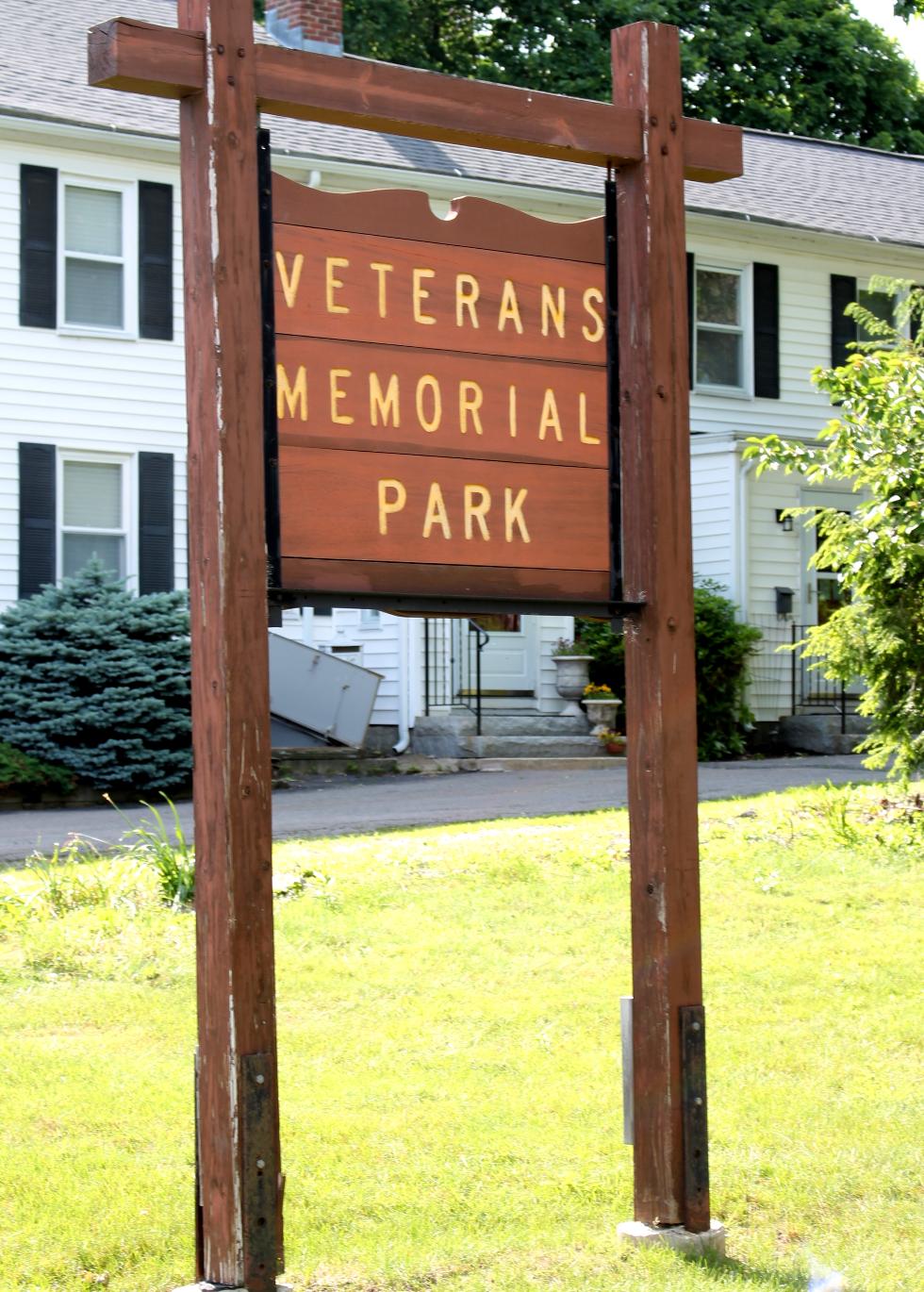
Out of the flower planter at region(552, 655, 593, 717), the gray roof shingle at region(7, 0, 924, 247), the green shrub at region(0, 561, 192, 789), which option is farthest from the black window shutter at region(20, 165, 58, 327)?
the flower planter at region(552, 655, 593, 717)

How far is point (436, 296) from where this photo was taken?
4.55 m

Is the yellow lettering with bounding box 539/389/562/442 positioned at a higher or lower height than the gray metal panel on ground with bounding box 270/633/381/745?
higher

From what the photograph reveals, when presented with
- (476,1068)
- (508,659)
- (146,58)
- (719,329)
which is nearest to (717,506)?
(719,329)

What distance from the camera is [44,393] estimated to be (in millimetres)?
18391

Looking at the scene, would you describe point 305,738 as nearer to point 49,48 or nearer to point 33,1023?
point 49,48

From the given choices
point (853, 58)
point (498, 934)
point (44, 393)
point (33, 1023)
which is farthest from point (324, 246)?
point (853, 58)

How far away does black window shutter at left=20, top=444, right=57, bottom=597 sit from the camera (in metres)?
18.0

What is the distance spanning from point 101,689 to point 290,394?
12.7m

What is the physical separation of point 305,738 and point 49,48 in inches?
341

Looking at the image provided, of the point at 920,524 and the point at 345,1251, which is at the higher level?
the point at 920,524

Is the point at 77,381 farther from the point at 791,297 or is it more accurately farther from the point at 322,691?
the point at 791,297

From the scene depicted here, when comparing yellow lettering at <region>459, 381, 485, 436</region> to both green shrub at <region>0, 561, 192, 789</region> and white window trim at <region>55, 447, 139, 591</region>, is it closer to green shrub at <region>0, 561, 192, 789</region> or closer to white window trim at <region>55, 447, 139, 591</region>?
green shrub at <region>0, 561, 192, 789</region>

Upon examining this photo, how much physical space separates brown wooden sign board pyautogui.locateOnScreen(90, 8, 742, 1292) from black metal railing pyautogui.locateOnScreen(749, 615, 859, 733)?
17.0 metres

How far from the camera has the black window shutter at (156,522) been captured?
61.1 ft
